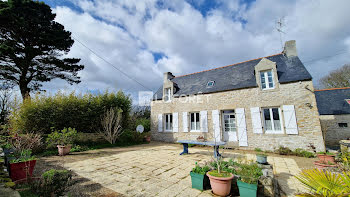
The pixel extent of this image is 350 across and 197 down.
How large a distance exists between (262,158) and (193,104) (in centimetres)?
579

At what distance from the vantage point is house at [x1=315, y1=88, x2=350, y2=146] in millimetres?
8195

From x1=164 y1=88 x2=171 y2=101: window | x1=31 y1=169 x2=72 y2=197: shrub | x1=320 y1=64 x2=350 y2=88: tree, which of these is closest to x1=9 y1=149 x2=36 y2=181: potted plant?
x1=31 y1=169 x2=72 y2=197: shrub

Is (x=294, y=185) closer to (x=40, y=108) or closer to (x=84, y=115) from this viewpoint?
(x=84, y=115)

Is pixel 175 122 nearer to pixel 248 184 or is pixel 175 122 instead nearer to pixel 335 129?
pixel 248 184

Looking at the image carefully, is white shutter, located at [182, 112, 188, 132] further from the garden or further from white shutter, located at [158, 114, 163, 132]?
the garden

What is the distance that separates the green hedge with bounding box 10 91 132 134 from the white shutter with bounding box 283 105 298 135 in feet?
30.5

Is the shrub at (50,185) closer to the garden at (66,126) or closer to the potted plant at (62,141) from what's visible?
the garden at (66,126)

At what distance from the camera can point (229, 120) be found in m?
7.98

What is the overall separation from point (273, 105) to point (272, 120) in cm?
77

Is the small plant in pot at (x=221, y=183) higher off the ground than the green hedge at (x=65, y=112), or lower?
lower

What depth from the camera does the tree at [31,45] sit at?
8.07 meters

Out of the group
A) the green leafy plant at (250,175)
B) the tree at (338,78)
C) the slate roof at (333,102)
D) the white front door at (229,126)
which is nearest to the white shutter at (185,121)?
the white front door at (229,126)

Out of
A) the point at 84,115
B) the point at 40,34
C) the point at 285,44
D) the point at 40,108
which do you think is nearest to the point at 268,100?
the point at 285,44

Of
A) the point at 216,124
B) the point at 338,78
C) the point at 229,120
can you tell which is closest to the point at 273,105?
the point at 229,120
